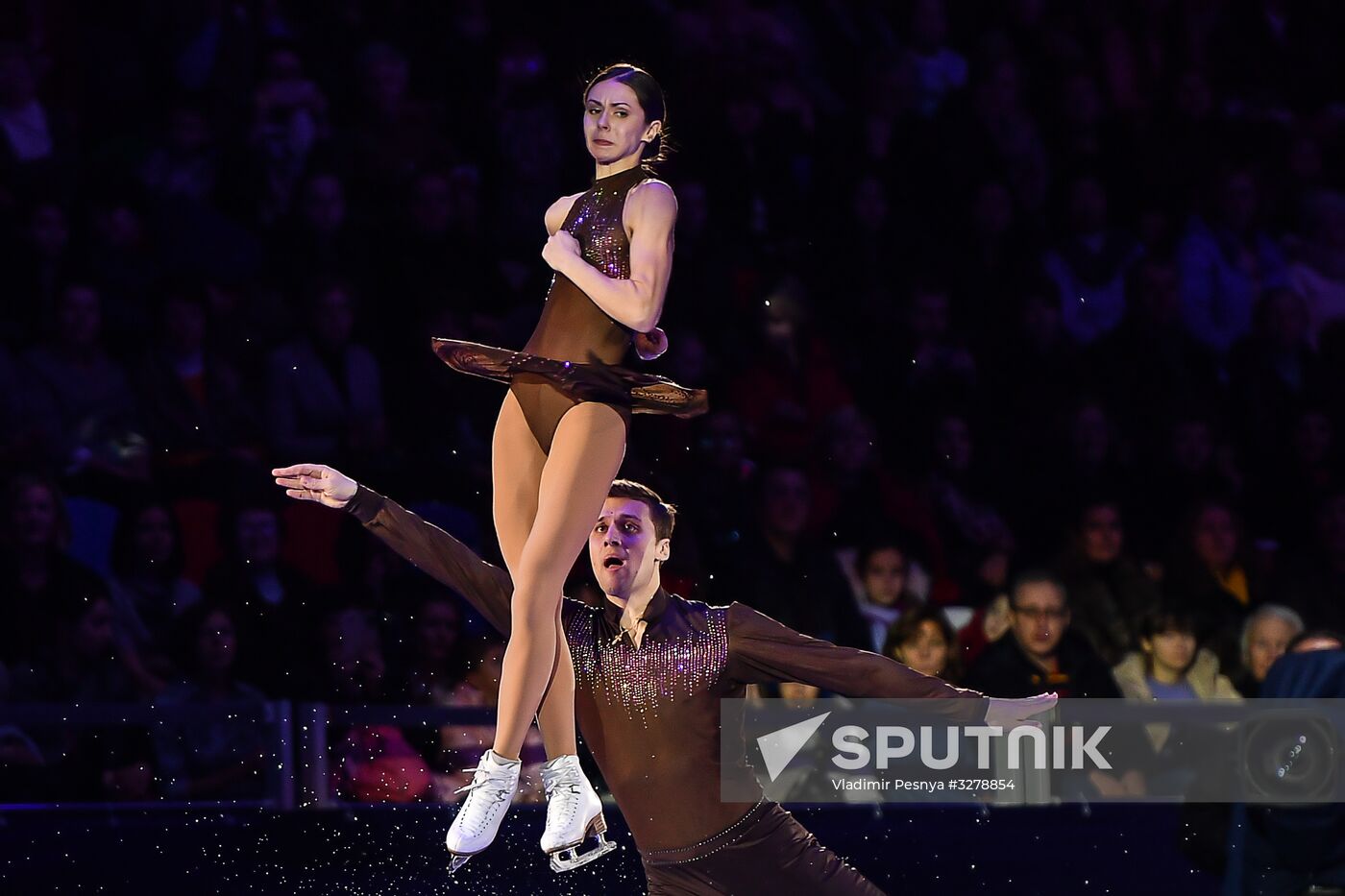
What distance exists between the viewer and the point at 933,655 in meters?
6.32

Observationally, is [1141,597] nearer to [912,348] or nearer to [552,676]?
[912,348]

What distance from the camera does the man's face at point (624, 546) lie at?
15.9 ft

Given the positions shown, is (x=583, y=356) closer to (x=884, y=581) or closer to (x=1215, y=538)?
(x=884, y=581)

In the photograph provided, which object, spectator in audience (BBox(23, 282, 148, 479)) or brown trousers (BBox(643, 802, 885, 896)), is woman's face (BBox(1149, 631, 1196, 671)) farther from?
spectator in audience (BBox(23, 282, 148, 479))

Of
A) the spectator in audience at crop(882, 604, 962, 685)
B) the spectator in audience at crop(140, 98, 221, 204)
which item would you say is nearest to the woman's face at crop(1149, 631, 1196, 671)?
the spectator in audience at crop(882, 604, 962, 685)

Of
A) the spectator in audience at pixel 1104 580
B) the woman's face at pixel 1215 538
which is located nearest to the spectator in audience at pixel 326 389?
the spectator in audience at pixel 1104 580

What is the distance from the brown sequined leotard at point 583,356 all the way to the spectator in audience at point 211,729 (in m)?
1.59

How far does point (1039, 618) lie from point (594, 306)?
8.58ft

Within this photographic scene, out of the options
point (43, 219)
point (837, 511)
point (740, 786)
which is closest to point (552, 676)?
point (740, 786)

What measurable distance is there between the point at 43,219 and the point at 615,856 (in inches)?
116

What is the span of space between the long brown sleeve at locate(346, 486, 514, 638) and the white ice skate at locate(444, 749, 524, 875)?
444 millimetres

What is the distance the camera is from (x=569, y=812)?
4.41m

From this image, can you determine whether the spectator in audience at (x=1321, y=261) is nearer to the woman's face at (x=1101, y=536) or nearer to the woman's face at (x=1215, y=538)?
the woman's face at (x=1215, y=538)

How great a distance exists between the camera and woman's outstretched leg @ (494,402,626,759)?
4297 mm
